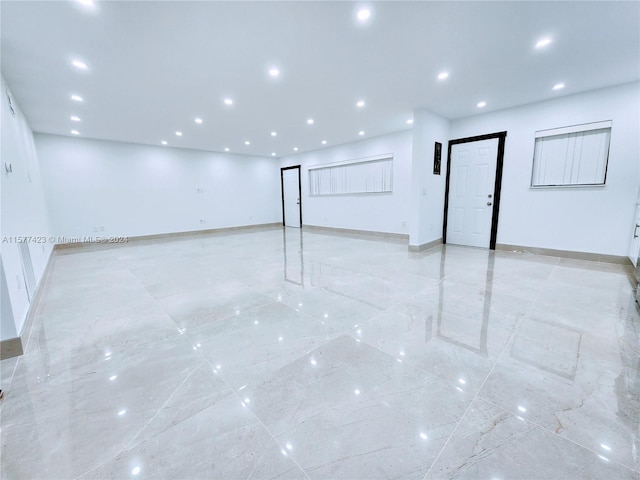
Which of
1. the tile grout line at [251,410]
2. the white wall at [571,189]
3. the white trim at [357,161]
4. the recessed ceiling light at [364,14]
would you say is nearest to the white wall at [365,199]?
the white trim at [357,161]

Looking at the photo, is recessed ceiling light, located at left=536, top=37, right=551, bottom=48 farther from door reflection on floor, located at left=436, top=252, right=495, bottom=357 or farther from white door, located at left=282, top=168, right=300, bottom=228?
white door, located at left=282, top=168, right=300, bottom=228

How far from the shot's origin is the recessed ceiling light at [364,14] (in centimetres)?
232

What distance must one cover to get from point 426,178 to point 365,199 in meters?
2.49

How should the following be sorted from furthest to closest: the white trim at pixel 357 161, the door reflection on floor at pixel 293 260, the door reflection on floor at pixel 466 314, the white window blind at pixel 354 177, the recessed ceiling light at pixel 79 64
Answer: the white window blind at pixel 354 177
the white trim at pixel 357 161
the door reflection on floor at pixel 293 260
the recessed ceiling light at pixel 79 64
the door reflection on floor at pixel 466 314

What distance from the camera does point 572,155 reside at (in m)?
4.46

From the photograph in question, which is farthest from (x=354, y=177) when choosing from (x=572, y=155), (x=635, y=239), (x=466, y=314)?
(x=466, y=314)

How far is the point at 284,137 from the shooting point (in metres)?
7.05

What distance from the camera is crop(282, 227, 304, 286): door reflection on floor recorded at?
370 cm

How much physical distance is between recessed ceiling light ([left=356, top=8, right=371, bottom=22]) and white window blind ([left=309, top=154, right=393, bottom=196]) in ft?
15.4

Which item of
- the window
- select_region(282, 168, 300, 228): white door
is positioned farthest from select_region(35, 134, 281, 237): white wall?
the window

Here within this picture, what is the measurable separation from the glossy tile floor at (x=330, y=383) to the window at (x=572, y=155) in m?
1.96

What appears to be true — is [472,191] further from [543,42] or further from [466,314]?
[466,314]

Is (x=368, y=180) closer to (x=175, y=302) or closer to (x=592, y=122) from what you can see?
(x=592, y=122)

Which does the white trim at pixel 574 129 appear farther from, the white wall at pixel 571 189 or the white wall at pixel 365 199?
the white wall at pixel 365 199
